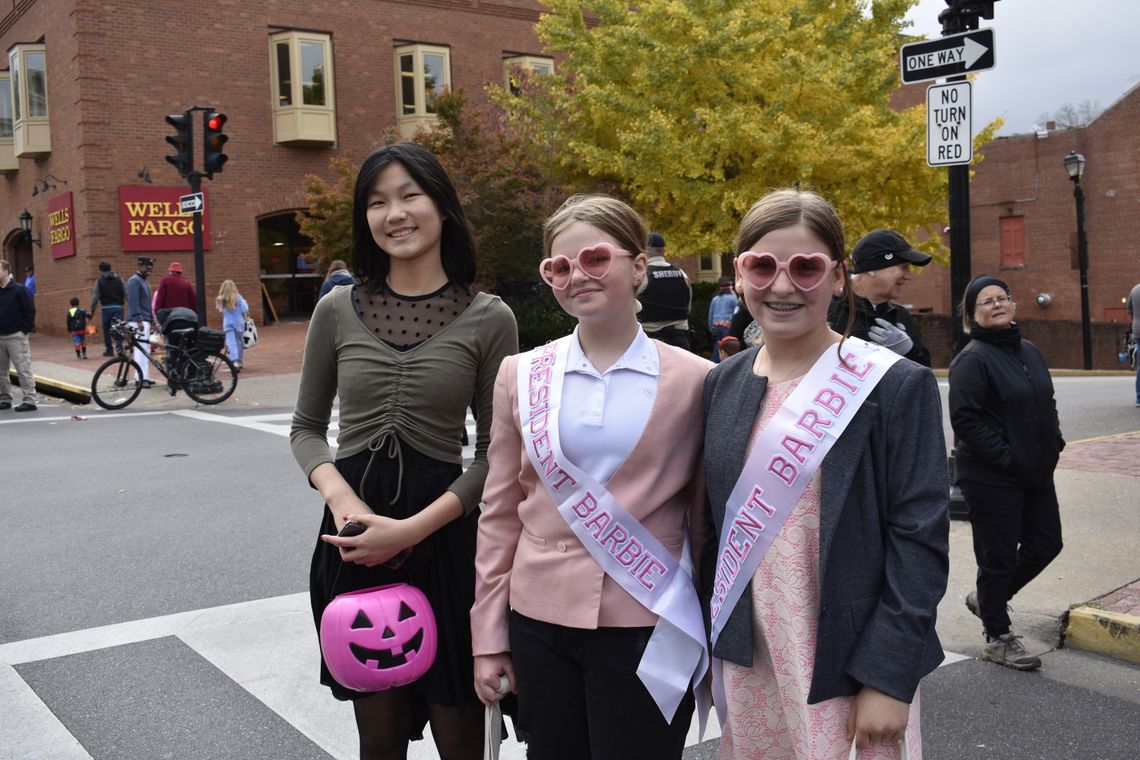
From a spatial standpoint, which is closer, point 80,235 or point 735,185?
point 735,185

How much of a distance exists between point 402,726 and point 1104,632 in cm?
361

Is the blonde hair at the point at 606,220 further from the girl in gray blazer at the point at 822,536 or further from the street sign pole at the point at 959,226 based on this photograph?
the street sign pole at the point at 959,226

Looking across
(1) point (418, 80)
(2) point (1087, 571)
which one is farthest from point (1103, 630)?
(1) point (418, 80)

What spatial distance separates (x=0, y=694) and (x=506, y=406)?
10.3 ft

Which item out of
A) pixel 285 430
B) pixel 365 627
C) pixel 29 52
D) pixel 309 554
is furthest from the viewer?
pixel 29 52

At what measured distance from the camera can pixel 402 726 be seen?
8.53ft

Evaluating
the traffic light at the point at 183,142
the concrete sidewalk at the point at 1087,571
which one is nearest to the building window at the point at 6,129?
the traffic light at the point at 183,142

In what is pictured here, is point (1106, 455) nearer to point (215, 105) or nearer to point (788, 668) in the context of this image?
point (788, 668)

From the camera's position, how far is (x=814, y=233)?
216cm

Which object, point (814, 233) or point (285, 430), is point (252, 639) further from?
point (285, 430)

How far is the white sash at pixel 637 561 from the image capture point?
217 centimetres

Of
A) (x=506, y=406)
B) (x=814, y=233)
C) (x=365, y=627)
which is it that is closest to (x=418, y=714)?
(x=365, y=627)

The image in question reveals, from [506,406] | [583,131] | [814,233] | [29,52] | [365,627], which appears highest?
[29,52]

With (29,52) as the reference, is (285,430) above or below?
below
